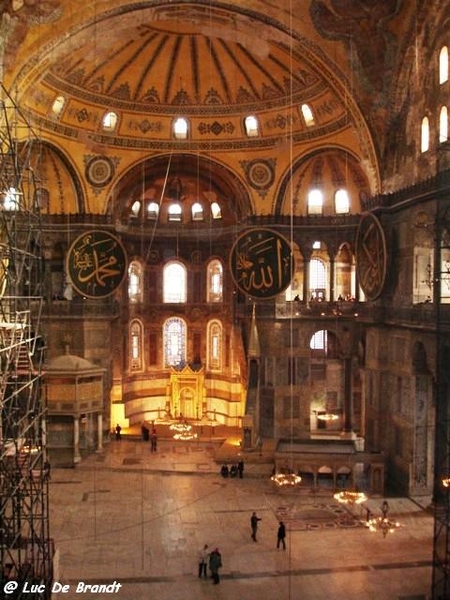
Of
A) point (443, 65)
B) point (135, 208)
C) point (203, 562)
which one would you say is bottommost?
point (203, 562)

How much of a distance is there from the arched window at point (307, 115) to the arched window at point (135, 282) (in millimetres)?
9326

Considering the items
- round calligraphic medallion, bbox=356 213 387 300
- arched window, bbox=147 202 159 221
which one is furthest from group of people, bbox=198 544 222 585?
arched window, bbox=147 202 159 221

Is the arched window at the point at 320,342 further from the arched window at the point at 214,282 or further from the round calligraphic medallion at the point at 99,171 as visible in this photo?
the round calligraphic medallion at the point at 99,171

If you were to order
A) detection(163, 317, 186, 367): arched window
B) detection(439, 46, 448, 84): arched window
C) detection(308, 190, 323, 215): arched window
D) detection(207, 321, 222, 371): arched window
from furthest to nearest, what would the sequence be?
Result: detection(163, 317, 186, 367): arched window
detection(207, 321, 222, 371): arched window
detection(308, 190, 323, 215): arched window
detection(439, 46, 448, 84): arched window

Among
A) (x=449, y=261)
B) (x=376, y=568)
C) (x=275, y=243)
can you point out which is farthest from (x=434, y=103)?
(x=376, y=568)

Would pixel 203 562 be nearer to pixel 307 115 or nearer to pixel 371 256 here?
pixel 371 256

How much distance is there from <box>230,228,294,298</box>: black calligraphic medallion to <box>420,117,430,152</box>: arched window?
16.2 ft

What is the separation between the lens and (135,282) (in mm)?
28609

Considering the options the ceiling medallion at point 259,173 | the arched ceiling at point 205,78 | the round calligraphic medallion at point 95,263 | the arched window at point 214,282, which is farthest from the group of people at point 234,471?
the ceiling medallion at point 259,173

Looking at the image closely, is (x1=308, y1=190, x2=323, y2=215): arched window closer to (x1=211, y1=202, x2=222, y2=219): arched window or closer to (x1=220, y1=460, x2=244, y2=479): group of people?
(x1=211, y1=202, x2=222, y2=219): arched window

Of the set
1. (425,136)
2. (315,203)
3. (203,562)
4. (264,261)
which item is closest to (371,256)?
(425,136)

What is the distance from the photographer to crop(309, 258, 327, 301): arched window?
89.4ft

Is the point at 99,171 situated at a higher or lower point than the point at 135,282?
higher

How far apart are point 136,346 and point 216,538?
13.4 m
